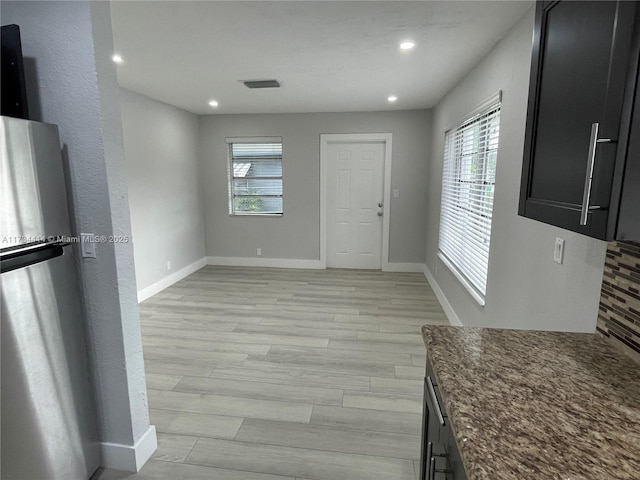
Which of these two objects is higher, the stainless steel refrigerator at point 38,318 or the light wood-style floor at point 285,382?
the stainless steel refrigerator at point 38,318

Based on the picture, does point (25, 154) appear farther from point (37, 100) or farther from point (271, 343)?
point (271, 343)

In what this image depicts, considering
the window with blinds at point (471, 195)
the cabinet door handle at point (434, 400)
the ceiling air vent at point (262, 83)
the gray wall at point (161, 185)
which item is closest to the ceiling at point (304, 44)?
the ceiling air vent at point (262, 83)

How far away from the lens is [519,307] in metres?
2.06

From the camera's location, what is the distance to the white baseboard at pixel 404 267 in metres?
5.33

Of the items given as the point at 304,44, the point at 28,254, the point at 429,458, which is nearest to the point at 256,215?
the point at 304,44

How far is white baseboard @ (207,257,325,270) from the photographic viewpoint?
5543 millimetres

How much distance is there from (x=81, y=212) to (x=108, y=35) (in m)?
0.79

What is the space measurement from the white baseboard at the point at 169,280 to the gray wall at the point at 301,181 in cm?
39

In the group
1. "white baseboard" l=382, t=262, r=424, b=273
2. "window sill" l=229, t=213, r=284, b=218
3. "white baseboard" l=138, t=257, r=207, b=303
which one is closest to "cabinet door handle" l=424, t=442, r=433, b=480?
"white baseboard" l=138, t=257, r=207, b=303

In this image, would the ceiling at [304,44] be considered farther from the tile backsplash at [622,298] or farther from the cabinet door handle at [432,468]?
the cabinet door handle at [432,468]

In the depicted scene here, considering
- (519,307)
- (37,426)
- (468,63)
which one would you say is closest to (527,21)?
(468,63)

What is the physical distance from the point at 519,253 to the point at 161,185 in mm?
4115

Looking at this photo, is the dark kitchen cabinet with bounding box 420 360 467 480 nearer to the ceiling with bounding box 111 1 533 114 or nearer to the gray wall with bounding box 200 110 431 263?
the ceiling with bounding box 111 1 533 114

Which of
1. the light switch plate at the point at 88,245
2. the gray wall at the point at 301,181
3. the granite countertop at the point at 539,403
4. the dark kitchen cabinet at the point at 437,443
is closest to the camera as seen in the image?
the granite countertop at the point at 539,403
